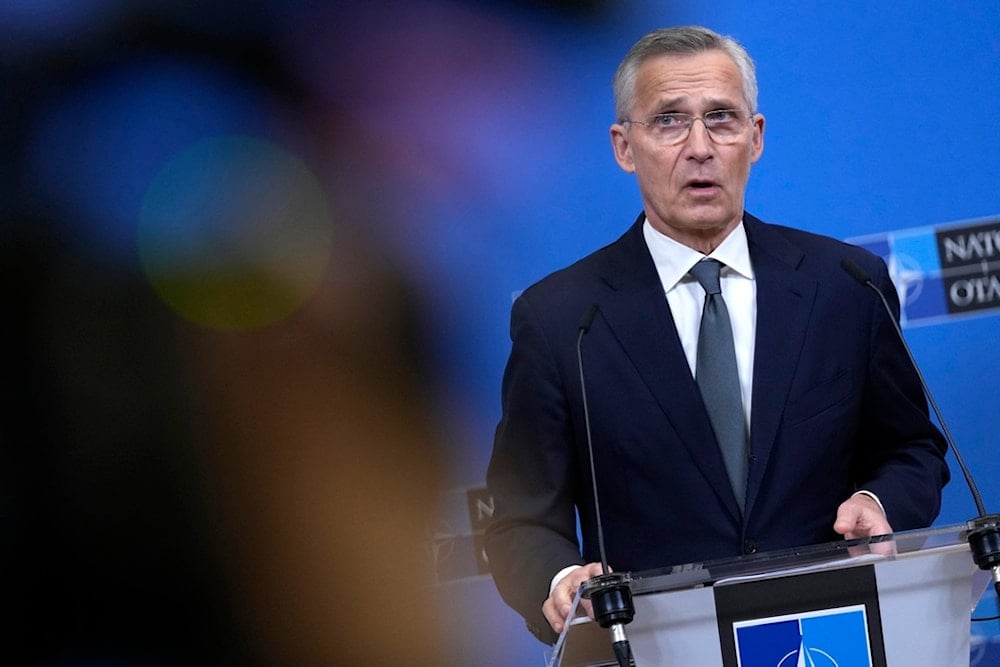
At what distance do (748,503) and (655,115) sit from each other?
2.38 ft

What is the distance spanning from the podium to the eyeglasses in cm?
109

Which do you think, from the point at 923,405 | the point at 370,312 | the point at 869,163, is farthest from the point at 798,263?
the point at 370,312

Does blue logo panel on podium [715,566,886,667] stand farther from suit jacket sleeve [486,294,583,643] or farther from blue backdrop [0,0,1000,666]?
blue backdrop [0,0,1000,666]

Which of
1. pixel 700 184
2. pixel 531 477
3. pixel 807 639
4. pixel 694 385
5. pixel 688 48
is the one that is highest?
pixel 688 48

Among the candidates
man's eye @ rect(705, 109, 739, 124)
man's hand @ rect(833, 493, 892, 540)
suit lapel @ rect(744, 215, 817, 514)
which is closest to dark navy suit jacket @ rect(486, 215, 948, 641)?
suit lapel @ rect(744, 215, 817, 514)

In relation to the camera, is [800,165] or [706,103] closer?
[706,103]

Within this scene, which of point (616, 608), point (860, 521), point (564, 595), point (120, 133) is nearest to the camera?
point (616, 608)

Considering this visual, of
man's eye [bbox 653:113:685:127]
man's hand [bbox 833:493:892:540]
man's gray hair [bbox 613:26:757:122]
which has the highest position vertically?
man's gray hair [bbox 613:26:757:122]

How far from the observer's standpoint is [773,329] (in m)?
2.32

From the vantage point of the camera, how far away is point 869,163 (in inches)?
118

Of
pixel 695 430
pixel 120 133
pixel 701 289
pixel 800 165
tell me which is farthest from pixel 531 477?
pixel 120 133

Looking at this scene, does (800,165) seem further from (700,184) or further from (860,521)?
(860,521)

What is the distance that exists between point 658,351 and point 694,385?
0.09m

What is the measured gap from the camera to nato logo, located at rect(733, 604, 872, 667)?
1.45 meters
